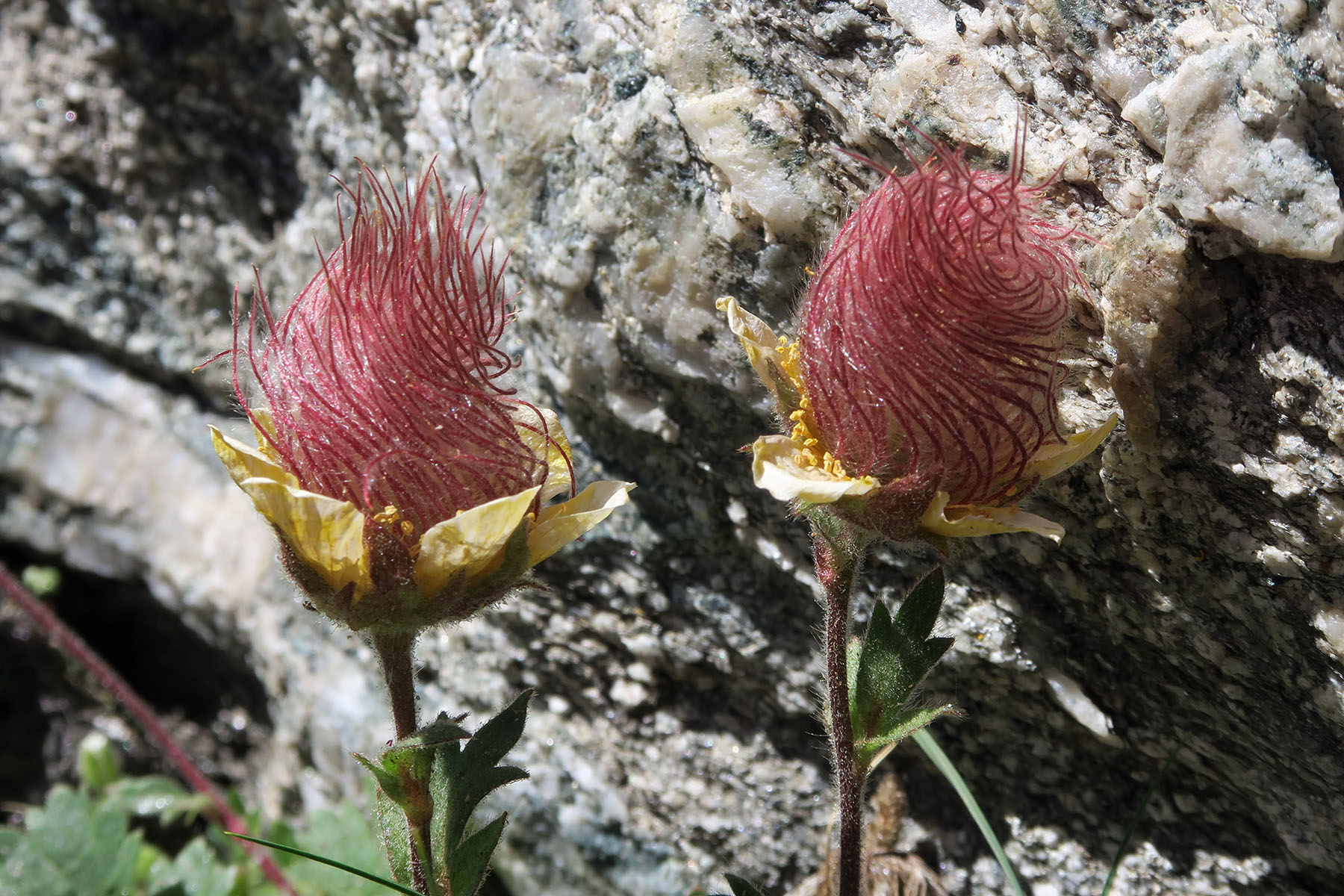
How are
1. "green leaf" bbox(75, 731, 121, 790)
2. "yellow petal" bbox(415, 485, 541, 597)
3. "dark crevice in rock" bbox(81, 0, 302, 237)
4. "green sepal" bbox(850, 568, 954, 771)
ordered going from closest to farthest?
"yellow petal" bbox(415, 485, 541, 597) < "green sepal" bbox(850, 568, 954, 771) < "dark crevice in rock" bbox(81, 0, 302, 237) < "green leaf" bbox(75, 731, 121, 790)

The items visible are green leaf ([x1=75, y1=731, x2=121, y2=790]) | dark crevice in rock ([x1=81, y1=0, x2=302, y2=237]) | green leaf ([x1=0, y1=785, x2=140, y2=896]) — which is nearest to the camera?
green leaf ([x1=0, y1=785, x2=140, y2=896])

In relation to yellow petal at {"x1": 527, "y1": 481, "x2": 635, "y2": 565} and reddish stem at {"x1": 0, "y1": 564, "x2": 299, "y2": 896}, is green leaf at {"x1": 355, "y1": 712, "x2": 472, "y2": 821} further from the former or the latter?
reddish stem at {"x1": 0, "y1": 564, "x2": 299, "y2": 896}

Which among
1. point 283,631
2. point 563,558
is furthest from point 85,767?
point 563,558

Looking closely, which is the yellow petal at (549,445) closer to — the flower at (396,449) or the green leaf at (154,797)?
the flower at (396,449)

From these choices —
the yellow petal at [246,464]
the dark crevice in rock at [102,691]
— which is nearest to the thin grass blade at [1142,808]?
the yellow petal at [246,464]

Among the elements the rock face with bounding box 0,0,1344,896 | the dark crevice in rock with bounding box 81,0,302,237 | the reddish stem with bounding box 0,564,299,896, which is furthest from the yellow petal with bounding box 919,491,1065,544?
the dark crevice in rock with bounding box 81,0,302,237

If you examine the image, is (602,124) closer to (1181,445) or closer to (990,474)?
(990,474)
